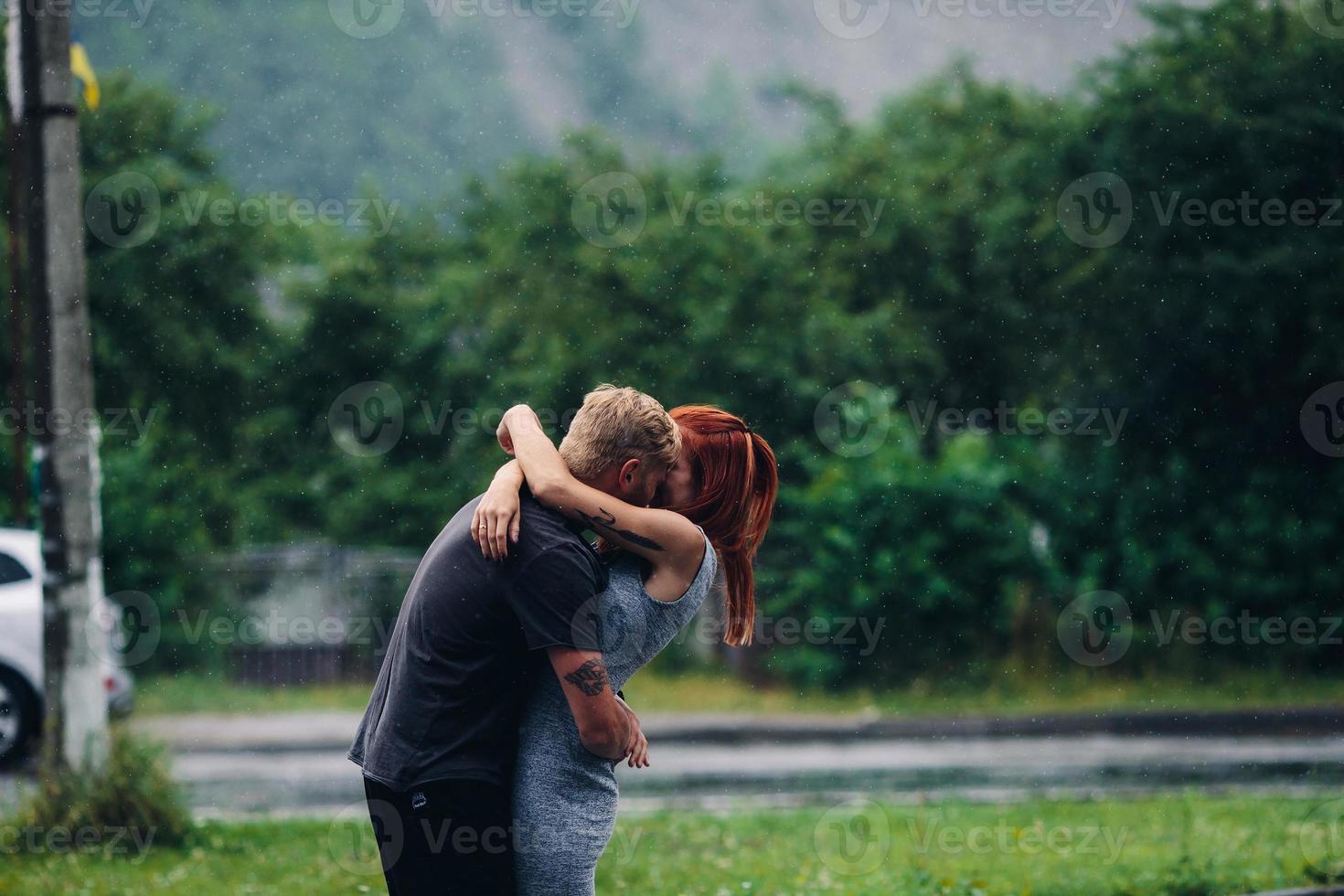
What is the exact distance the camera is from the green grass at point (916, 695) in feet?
Result: 45.3

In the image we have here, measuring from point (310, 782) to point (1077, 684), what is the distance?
7940 millimetres

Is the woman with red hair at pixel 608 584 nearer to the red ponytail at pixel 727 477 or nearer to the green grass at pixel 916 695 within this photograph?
the red ponytail at pixel 727 477

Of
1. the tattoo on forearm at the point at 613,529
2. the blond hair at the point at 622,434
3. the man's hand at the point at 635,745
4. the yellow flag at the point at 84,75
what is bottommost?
the man's hand at the point at 635,745

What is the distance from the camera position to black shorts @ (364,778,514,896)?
116 inches

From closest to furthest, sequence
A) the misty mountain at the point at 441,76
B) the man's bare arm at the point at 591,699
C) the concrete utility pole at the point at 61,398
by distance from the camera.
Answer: the man's bare arm at the point at 591,699 < the concrete utility pole at the point at 61,398 < the misty mountain at the point at 441,76

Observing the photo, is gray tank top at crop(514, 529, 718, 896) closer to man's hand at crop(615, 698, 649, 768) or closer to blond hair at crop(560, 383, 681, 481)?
man's hand at crop(615, 698, 649, 768)

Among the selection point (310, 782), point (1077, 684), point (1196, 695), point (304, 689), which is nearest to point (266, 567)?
point (304, 689)

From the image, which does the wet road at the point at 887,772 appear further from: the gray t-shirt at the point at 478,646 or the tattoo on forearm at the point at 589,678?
the tattoo on forearm at the point at 589,678

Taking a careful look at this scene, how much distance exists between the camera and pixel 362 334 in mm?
20062

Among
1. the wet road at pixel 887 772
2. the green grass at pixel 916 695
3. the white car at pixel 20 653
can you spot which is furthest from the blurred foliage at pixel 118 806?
the green grass at pixel 916 695

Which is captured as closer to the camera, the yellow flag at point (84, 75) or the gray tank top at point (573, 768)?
the gray tank top at point (573, 768)

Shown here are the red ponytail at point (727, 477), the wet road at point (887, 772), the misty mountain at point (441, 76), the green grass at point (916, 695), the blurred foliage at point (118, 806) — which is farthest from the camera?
the misty mountain at point (441, 76)

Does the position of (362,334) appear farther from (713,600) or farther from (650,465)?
(650,465)

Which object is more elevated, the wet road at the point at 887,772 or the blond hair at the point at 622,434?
the blond hair at the point at 622,434
